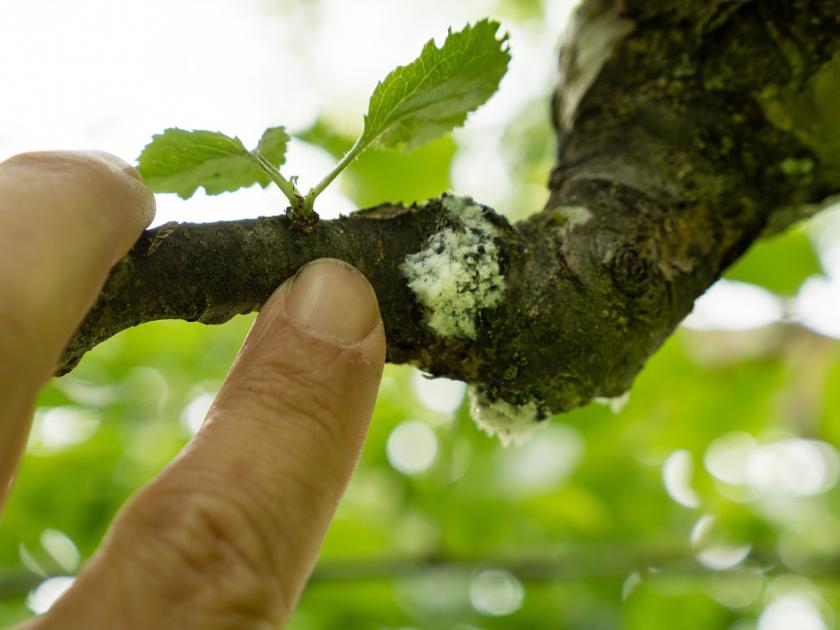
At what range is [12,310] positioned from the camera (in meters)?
0.71

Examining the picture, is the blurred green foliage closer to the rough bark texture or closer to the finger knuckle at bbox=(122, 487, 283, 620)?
the rough bark texture

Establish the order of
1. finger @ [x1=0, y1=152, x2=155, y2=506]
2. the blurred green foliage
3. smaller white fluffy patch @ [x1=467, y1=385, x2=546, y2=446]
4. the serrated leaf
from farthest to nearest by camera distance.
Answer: the blurred green foliage, smaller white fluffy patch @ [x1=467, y1=385, x2=546, y2=446], the serrated leaf, finger @ [x1=0, y1=152, x2=155, y2=506]

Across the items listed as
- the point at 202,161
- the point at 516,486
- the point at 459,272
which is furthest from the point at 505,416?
the point at 516,486

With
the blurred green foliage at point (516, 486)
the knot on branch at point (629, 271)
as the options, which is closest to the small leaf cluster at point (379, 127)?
the knot on branch at point (629, 271)

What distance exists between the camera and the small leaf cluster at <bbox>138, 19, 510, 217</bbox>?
940 millimetres

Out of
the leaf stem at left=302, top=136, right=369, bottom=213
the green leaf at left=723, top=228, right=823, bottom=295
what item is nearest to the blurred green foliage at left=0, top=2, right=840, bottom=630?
the green leaf at left=723, top=228, right=823, bottom=295

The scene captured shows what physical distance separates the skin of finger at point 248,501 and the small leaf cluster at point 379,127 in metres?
0.19

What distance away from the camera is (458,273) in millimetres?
975

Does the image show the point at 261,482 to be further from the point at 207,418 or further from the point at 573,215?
the point at 573,215

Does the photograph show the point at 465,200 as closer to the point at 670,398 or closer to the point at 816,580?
the point at 670,398

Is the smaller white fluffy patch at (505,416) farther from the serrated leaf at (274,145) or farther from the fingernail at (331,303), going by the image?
the serrated leaf at (274,145)

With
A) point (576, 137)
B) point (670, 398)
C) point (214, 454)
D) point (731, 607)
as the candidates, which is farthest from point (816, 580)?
point (214, 454)

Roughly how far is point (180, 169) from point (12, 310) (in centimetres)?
35

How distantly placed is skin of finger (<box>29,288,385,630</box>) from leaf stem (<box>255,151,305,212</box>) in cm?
11
